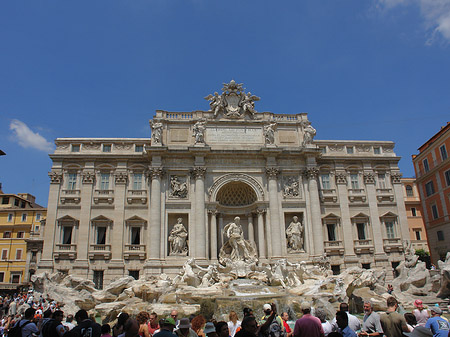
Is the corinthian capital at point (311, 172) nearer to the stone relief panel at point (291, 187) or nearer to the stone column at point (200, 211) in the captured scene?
the stone relief panel at point (291, 187)

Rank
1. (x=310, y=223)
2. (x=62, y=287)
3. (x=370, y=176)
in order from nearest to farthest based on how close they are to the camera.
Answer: (x=62, y=287) → (x=310, y=223) → (x=370, y=176)

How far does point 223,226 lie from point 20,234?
3071 centimetres

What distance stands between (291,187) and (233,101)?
8.94 meters

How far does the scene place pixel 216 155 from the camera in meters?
28.7

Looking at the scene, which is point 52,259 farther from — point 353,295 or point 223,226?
point 353,295

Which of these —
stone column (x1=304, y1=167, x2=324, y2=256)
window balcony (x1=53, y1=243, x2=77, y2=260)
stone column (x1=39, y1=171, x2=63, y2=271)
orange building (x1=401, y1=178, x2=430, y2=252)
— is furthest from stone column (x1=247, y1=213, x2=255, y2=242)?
orange building (x1=401, y1=178, x2=430, y2=252)

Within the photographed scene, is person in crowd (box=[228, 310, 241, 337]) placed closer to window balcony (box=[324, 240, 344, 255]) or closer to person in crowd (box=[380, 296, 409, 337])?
person in crowd (box=[380, 296, 409, 337])

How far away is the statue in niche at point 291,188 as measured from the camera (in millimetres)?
28767

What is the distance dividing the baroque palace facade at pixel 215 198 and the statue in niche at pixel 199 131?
0.30 feet

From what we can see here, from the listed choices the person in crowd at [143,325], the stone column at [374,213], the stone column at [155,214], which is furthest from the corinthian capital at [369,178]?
the person in crowd at [143,325]

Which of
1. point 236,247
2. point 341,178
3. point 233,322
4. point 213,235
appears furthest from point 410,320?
point 341,178

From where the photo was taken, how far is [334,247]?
93.8 feet

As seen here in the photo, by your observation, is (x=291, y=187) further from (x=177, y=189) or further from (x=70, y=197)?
(x=70, y=197)

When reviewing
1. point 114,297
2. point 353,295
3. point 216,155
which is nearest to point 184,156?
point 216,155
